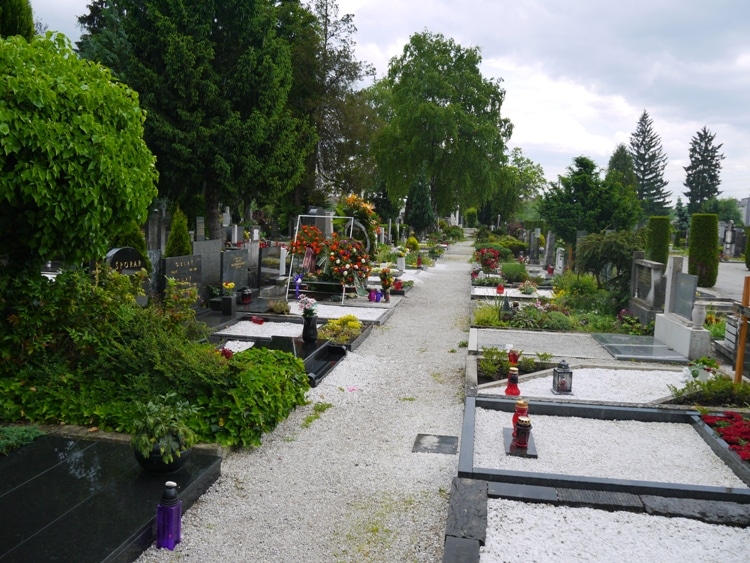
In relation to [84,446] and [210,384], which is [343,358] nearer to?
[210,384]

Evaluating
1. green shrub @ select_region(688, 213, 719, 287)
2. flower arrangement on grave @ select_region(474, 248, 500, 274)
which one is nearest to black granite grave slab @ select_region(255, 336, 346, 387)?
flower arrangement on grave @ select_region(474, 248, 500, 274)

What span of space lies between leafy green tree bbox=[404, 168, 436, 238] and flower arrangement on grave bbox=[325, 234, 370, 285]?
25525 mm

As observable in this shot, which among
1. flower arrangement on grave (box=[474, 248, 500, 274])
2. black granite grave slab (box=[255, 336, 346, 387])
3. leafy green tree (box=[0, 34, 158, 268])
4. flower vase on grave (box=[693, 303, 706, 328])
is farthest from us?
flower arrangement on grave (box=[474, 248, 500, 274])

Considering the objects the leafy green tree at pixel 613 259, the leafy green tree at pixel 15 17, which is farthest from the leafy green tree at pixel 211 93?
the leafy green tree at pixel 613 259

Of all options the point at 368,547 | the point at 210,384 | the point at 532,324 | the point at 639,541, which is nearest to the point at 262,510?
the point at 368,547

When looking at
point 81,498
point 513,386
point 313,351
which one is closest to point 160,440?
point 81,498

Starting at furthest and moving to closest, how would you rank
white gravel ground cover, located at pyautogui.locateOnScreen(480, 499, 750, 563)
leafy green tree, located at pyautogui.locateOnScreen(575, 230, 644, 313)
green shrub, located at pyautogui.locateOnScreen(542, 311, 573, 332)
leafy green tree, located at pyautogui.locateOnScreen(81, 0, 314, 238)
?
leafy green tree, located at pyautogui.locateOnScreen(81, 0, 314, 238), leafy green tree, located at pyautogui.locateOnScreen(575, 230, 644, 313), green shrub, located at pyautogui.locateOnScreen(542, 311, 573, 332), white gravel ground cover, located at pyautogui.locateOnScreen(480, 499, 750, 563)

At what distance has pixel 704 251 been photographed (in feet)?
71.7

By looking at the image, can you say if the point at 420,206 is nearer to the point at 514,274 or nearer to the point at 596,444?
the point at 514,274

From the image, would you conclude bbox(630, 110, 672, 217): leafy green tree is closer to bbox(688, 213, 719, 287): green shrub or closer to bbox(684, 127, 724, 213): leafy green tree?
bbox(684, 127, 724, 213): leafy green tree

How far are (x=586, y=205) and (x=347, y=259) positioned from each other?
11717mm

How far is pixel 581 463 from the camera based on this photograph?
18.0ft

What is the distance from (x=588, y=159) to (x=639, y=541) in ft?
69.1

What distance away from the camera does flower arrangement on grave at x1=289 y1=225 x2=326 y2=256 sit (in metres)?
14.9
